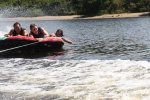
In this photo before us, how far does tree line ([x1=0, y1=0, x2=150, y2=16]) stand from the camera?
6894 cm

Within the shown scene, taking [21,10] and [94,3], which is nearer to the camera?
[94,3]

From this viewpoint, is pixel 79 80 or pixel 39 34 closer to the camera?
pixel 79 80

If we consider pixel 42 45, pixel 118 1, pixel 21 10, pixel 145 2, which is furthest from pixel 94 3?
pixel 42 45

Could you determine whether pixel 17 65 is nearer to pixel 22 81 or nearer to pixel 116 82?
pixel 22 81

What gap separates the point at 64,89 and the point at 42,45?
8.47 meters

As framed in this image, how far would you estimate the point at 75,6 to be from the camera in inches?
2960

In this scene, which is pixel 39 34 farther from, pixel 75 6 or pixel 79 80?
pixel 75 6

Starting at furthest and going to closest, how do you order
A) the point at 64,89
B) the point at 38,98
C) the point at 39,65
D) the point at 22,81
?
the point at 39,65, the point at 22,81, the point at 64,89, the point at 38,98

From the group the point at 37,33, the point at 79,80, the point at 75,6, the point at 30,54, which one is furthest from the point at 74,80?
the point at 75,6

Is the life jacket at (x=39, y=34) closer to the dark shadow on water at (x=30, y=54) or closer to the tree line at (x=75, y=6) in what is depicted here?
the dark shadow on water at (x=30, y=54)

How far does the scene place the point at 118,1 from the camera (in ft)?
229

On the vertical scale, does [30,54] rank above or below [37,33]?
below

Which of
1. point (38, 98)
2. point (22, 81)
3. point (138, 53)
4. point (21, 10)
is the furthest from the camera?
point (21, 10)

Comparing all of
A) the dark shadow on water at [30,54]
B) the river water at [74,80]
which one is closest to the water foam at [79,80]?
the river water at [74,80]
